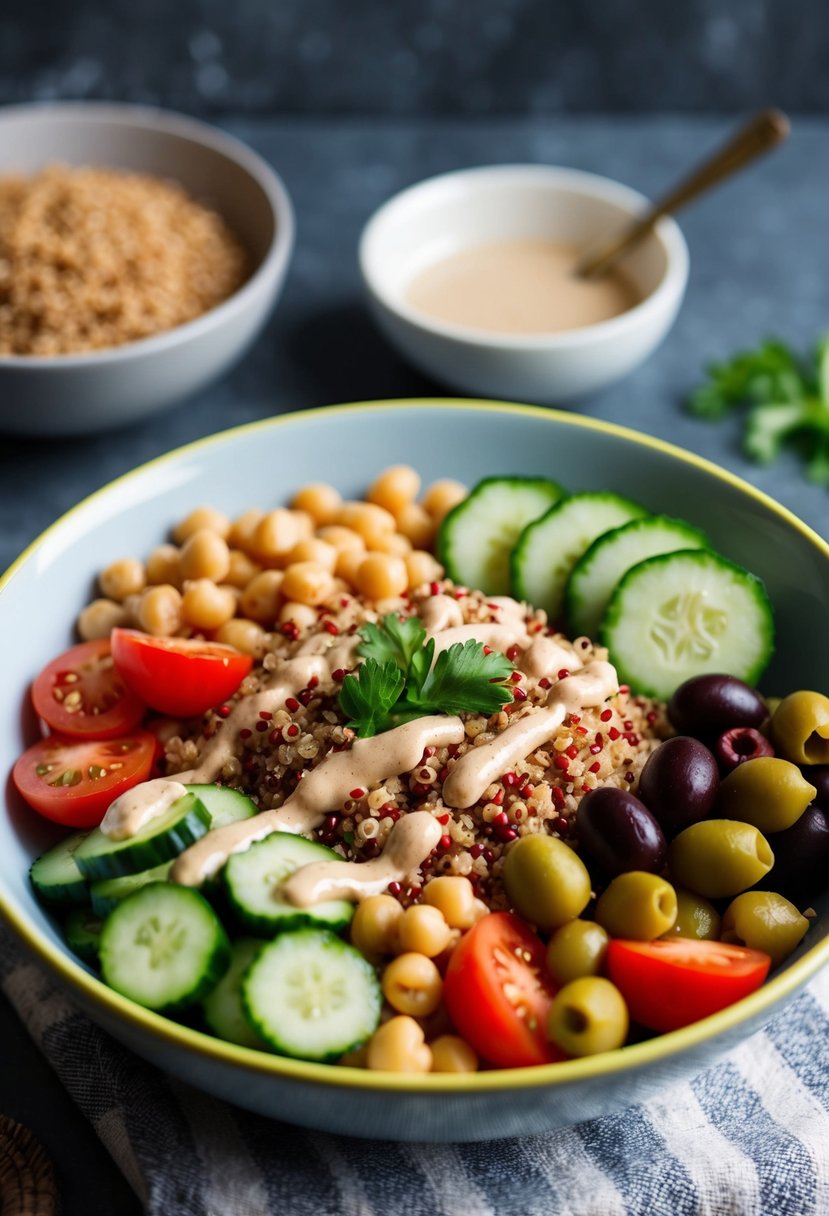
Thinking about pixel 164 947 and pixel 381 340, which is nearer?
pixel 164 947

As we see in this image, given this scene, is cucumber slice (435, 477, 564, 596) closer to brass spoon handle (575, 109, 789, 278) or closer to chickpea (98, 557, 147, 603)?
chickpea (98, 557, 147, 603)

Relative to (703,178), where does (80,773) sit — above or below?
below

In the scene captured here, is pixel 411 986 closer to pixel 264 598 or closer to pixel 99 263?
pixel 264 598

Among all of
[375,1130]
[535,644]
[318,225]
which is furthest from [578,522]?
[318,225]

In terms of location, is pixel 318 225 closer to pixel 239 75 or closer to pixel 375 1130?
pixel 239 75

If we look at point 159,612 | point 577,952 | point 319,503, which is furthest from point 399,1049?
point 319,503

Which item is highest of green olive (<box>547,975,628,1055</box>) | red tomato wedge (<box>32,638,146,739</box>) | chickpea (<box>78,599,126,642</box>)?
green olive (<box>547,975,628,1055</box>)

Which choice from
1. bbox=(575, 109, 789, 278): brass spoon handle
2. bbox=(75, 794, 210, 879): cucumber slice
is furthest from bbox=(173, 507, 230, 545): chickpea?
bbox=(575, 109, 789, 278): brass spoon handle
